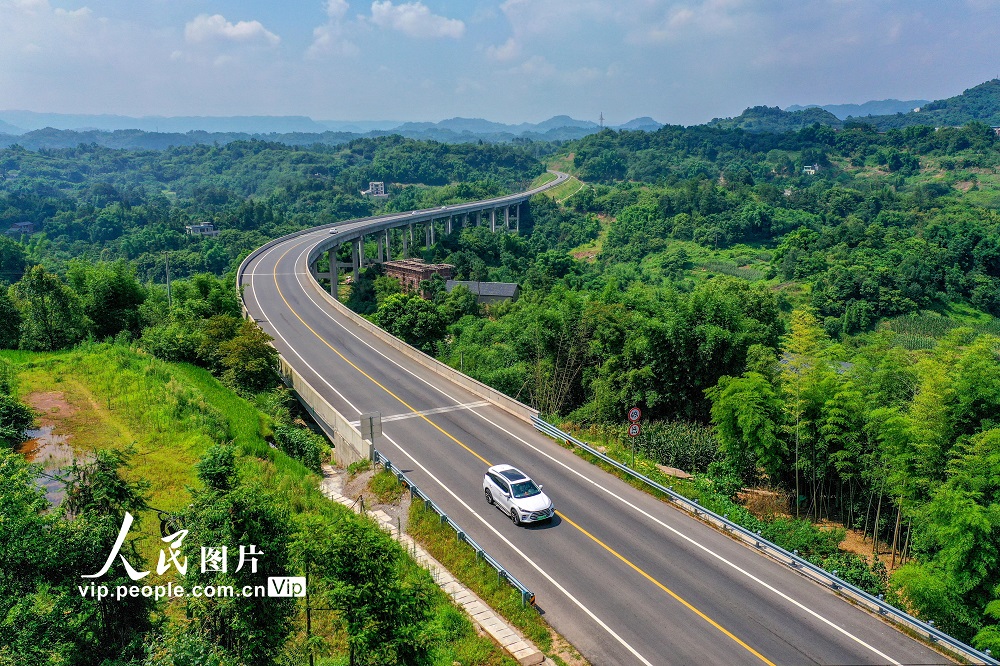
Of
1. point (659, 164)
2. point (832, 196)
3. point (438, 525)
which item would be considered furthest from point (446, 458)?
point (659, 164)

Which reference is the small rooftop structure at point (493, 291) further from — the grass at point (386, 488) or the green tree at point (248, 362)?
the grass at point (386, 488)

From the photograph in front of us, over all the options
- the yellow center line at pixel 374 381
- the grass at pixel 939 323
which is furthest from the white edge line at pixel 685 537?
the grass at pixel 939 323

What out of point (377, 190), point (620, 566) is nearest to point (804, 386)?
point (620, 566)

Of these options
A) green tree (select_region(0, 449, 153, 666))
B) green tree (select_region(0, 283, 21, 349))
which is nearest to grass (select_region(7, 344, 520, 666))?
green tree (select_region(0, 449, 153, 666))

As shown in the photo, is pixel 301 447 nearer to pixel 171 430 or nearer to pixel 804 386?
pixel 171 430

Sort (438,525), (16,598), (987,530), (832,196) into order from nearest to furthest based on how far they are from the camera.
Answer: (16,598)
(987,530)
(438,525)
(832,196)

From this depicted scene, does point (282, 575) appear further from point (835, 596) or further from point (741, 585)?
point (835, 596)
